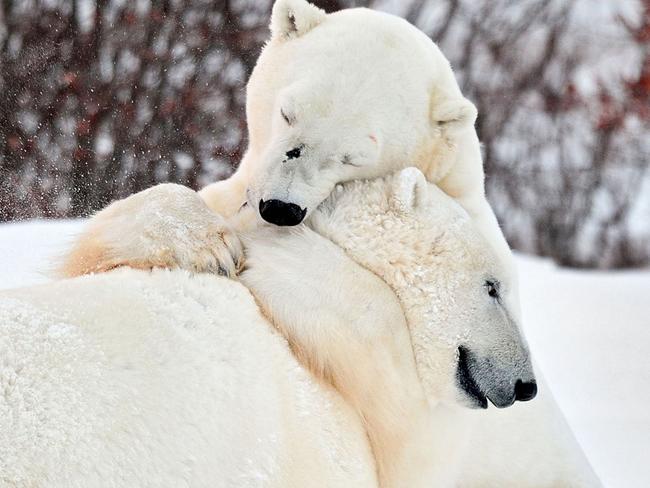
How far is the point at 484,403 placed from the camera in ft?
6.14

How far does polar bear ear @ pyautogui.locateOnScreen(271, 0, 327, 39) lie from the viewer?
2482mm

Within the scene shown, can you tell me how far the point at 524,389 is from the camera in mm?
1862

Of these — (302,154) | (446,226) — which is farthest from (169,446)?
(302,154)

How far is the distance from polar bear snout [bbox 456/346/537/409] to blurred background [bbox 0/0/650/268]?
177 inches

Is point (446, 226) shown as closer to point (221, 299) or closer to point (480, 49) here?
point (221, 299)

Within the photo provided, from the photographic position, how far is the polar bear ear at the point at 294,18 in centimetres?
248

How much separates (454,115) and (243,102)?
518cm

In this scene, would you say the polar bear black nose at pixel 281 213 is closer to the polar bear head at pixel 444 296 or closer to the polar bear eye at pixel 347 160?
the polar bear head at pixel 444 296

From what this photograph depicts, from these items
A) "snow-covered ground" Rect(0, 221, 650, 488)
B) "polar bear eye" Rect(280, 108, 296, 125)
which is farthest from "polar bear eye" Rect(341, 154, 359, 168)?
"snow-covered ground" Rect(0, 221, 650, 488)

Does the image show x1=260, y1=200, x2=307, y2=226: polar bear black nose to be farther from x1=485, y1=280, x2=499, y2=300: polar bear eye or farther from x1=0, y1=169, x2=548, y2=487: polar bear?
x1=485, y1=280, x2=499, y2=300: polar bear eye

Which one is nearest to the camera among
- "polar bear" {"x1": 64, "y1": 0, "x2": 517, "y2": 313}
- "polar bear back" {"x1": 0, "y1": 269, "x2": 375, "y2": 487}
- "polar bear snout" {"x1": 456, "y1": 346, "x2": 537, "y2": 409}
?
"polar bear back" {"x1": 0, "y1": 269, "x2": 375, "y2": 487}

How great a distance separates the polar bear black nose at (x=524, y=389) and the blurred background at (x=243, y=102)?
14.9 feet

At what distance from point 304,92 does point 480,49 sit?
6936 mm

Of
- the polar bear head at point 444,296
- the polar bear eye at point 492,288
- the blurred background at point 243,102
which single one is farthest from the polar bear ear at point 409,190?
the blurred background at point 243,102
